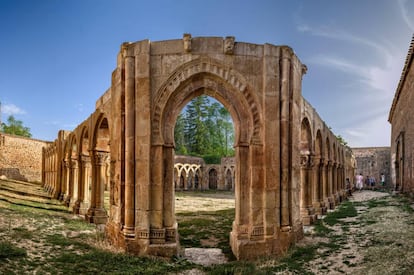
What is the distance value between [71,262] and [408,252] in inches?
287

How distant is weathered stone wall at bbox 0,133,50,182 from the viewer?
33.2 meters

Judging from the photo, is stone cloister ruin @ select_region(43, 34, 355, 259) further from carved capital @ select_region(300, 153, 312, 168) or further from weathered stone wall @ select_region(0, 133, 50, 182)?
weathered stone wall @ select_region(0, 133, 50, 182)

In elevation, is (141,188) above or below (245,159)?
below

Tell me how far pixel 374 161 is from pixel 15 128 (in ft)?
189

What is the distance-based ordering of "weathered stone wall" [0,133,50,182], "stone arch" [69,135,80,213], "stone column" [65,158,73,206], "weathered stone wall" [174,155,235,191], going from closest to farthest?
1. "stone arch" [69,135,80,213]
2. "stone column" [65,158,73,206]
3. "weathered stone wall" [0,133,50,182]
4. "weathered stone wall" [174,155,235,191]

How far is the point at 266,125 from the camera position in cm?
809

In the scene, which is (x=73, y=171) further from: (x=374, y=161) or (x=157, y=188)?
(x=374, y=161)

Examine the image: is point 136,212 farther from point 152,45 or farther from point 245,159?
point 152,45

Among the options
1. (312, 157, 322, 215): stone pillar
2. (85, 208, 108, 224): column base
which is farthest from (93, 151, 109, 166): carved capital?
(312, 157, 322, 215): stone pillar

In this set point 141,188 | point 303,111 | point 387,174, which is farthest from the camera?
point 387,174

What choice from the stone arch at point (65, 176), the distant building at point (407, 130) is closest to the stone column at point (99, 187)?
the stone arch at point (65, 176)

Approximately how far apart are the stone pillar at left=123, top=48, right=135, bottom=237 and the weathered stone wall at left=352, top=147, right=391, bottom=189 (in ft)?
131

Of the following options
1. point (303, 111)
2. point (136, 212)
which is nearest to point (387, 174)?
point (303, 111)

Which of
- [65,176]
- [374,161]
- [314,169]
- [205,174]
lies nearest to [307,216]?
[314,169]
